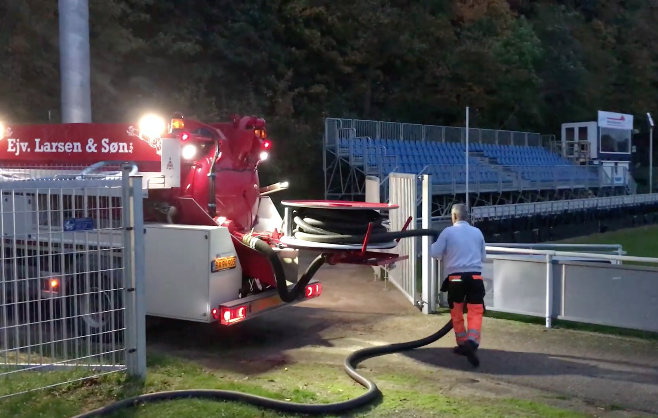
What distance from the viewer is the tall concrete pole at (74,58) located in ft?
43.0

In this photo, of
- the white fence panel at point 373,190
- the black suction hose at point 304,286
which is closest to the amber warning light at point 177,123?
the black suction hose at point 304,286

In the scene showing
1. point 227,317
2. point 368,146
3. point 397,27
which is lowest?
point 227,317

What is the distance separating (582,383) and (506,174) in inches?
866

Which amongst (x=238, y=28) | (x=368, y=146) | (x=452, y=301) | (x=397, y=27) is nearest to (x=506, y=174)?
(x=368, y=146)

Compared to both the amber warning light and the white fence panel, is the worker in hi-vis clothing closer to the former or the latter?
the amber warning light

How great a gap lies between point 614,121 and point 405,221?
94.0ft

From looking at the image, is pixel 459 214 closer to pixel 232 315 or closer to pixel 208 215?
pixel 232 315

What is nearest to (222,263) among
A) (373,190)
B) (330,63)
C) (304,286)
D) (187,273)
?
(187,273)

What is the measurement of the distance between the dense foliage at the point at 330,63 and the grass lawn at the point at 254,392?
13460mm

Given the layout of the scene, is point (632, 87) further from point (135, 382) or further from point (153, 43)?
point (135, 382)

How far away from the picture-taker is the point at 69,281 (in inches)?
242

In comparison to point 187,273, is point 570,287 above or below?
below

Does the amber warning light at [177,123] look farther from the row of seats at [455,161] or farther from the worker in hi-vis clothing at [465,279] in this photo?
the row of seats at [455,161]

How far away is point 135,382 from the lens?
634 cm
